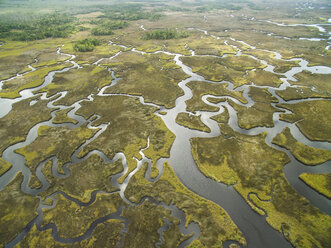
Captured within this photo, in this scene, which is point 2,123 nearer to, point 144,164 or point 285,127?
point 144,164

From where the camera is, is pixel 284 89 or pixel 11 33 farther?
pixel 11 33

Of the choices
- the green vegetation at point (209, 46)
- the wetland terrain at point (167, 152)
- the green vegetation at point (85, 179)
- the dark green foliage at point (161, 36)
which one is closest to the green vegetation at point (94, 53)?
the wetland terrain at point (167, 152)

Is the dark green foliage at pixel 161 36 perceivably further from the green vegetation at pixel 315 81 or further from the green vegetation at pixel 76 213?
the green vegetation at pixel 76 213

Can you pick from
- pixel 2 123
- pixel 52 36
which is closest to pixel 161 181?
pixel 2 123

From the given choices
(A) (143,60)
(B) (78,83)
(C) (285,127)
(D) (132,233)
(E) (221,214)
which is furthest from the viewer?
(A) (143,60)

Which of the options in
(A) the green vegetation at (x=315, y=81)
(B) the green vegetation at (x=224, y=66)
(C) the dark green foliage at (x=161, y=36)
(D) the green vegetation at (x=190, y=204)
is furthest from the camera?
(C) the dark green foliage at (x=161, y=36)

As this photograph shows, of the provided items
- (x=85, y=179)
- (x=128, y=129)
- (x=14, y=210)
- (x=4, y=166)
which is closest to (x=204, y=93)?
(x=128, y=129)
